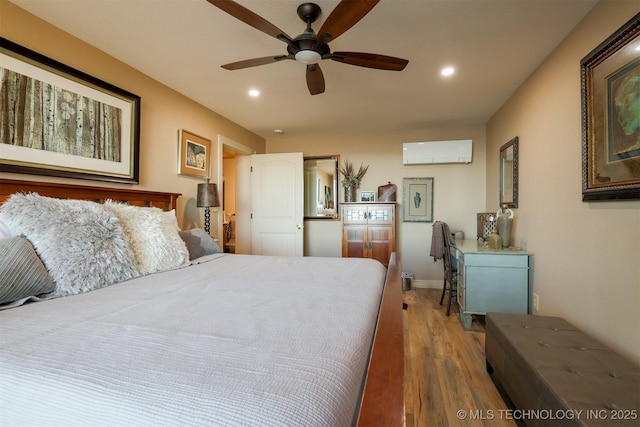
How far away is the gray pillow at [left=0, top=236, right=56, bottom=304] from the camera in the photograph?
1.07 meters

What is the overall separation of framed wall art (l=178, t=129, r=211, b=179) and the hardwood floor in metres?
2.74

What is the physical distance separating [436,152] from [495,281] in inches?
81.9

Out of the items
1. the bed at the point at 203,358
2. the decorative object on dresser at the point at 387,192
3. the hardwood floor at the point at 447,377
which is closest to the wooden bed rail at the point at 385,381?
the bed at the point at 203,358

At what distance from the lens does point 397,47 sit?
6.67 ft

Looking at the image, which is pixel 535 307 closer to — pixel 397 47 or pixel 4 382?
pixel 397 47

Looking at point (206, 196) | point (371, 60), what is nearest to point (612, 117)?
point (371, 60)

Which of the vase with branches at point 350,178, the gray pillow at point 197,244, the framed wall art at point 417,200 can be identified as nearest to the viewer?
the gray pillow at point 197,244

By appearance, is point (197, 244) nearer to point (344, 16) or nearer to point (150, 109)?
point (150, 109)

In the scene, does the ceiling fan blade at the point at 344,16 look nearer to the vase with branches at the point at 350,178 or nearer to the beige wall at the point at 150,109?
the beige wall at the point at 150,109

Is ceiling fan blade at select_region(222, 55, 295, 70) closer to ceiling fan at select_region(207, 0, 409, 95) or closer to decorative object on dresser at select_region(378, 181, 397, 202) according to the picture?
ceiling fan at select_region(207, 0, 409, 95)

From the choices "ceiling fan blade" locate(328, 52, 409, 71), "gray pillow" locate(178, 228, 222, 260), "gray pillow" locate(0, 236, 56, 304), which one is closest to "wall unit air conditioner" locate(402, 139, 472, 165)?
"ceiling fan blade" locate(328, 52, 409, 71)

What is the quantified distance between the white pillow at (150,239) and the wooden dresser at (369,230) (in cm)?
243

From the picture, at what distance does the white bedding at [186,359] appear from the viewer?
1.69ft

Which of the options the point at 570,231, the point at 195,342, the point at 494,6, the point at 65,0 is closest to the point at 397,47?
the point at 494,6
